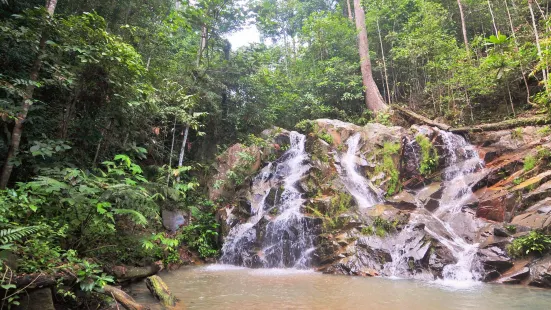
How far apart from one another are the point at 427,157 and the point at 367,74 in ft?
23.4

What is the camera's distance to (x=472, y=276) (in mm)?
6824

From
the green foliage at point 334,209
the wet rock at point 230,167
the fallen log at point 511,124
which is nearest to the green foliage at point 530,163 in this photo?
the fallen log at point 511,124

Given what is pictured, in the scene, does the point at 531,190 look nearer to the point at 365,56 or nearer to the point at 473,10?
the point at 365,56

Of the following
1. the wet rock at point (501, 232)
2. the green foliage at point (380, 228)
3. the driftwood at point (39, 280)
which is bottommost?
the wet rock at point (501, 232)

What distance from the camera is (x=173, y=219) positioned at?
436 inches

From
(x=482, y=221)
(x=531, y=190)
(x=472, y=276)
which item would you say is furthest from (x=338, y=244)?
(x=531, y=190)

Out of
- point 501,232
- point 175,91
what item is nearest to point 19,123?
point 175,91

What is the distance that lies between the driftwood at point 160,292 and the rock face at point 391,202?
14.3ft

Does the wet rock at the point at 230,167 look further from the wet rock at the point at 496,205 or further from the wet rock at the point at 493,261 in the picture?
the wet rock at the point at 493,261

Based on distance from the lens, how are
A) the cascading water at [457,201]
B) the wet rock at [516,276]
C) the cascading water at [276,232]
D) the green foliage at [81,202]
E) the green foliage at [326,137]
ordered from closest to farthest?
the green foliage at [81,202]
the wet rock at [516,276]
the cascading water at [457,201]
the cascading water at [276,232]
the green foliage at [326,137]

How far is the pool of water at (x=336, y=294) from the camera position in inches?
193

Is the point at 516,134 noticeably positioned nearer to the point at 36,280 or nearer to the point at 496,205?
the point at 496,205

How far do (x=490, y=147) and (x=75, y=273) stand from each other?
1256cm

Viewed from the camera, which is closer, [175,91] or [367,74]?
[175,91]
